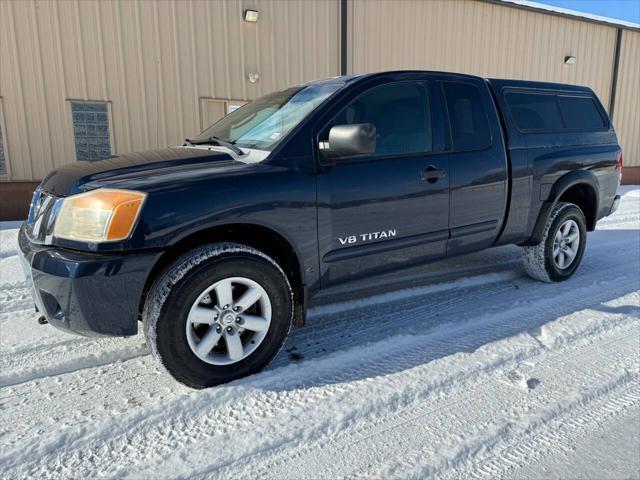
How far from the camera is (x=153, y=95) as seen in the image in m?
8.04

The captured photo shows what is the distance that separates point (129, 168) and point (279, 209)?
881 mm

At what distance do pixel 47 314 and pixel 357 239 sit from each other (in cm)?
179

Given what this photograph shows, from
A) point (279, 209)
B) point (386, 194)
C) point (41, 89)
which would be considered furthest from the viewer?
point (41, 89)

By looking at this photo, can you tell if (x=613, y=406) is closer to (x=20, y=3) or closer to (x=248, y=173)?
(x=248, y=173)

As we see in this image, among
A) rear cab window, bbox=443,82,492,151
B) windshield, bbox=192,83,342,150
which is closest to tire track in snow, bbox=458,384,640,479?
rear cab window, bbox=443,82,492,151

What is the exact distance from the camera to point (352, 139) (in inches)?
99.7

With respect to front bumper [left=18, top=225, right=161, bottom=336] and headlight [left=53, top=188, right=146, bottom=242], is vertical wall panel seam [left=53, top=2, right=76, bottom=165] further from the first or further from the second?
headlight [left=53, top=188, right=146, bottom=242]

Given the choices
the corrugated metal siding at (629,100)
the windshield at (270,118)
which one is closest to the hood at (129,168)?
the windshield at (270,118)

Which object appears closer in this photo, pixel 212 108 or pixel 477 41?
pixel 212 108

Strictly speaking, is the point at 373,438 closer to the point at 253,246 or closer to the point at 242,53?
the point at 253,246

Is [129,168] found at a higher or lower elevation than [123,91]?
lower

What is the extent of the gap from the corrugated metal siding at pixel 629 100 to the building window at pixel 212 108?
1206 cm

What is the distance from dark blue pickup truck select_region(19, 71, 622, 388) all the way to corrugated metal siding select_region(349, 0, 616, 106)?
21.4 ft

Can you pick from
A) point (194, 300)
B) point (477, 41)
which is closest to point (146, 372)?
point (194, 300)
